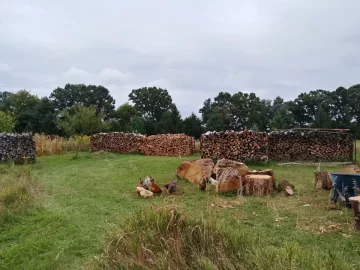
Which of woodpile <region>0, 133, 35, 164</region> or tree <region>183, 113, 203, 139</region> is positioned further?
tree <region>183, 113, 203, 139</region>

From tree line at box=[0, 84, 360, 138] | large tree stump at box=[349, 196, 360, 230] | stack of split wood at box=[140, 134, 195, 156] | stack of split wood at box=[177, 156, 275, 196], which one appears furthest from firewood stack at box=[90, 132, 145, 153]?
large tree stump at box=[349, 196, 360, 230]

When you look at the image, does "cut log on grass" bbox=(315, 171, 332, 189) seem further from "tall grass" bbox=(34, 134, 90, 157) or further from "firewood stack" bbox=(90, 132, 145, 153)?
"tall grass" bbox=(34, 134, 90, 157)

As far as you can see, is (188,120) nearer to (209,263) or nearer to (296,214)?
(296,214)

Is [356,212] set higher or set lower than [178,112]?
lower

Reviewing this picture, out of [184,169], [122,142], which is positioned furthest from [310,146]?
[122,142]

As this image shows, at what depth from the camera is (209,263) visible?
279cm

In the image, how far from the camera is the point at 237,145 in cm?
1361

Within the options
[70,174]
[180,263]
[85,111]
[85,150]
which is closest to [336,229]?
[180,263]

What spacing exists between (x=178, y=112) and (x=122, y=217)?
3326 cm

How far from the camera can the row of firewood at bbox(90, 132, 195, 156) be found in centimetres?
1945

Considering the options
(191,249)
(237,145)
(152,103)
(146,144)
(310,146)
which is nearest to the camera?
(191,249)

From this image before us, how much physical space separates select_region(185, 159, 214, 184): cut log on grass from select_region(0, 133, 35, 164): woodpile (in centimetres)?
881

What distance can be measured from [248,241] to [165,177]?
22.1 ft

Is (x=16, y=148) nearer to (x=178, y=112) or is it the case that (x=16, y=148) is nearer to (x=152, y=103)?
(x=178, y=112)
